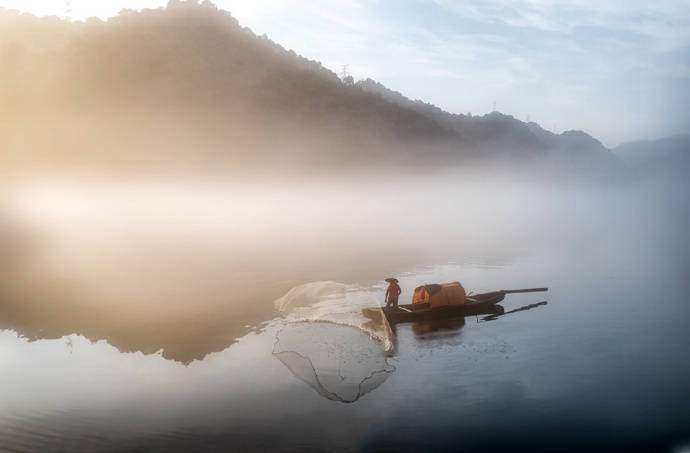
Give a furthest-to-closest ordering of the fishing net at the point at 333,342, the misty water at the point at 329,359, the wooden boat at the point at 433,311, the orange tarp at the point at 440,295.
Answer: the orange tarp at the point at 440,295
the wooden boat at the point at 433,311
the fishing net at the point at 333,342
the misty water at the point at 329,359

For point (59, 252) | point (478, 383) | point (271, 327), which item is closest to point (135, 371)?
point (271, 327)

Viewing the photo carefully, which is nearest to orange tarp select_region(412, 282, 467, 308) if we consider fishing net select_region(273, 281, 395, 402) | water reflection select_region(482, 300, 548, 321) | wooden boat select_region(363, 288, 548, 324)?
wooden boat select_region(363, 288, 548, 324)

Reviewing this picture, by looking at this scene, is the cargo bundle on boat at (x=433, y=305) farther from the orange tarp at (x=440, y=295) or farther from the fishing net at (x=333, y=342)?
the fishing net at (x=333, y=342)

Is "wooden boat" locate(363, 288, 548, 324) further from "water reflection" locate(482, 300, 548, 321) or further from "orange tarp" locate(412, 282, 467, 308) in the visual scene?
"water reflection" locate(482, 300, 548, 321)

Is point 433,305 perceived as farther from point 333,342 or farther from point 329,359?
point 329,359

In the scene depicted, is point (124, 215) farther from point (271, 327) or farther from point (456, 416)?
point (456, 416)

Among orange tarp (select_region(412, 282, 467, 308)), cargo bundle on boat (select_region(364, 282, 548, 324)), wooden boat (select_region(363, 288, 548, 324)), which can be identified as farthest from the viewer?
orange tarp (select_region(412, 282, 467, 308))

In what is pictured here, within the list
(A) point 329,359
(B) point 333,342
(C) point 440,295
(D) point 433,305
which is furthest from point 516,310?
(A) point 329,359

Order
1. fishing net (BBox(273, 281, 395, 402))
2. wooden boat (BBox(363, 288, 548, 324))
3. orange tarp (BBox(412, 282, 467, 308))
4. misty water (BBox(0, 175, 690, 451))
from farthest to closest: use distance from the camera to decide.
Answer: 1. orange tarp (BBox(412, 282, 467, 308))
2. wooden boat (BBox(363, 288, 548, 324))
3. fishing net (BBox(273, 281, 395, 402))
4. misty water (BBox(0, 175, 690, 451))

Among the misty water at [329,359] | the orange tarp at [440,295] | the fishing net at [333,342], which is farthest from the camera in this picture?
the orange tarp at [440,295]

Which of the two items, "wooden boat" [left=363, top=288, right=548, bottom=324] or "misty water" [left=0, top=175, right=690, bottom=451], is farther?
"wooden boat" [left=363, top=288, right=548, bottom=324]

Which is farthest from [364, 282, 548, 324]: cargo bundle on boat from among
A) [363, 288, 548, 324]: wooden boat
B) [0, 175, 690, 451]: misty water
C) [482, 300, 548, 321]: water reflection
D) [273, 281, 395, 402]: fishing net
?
[273, 281, 395, 402]: fishing net

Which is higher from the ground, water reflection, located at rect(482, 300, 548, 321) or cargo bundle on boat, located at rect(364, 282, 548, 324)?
cargo bundle on boat, located at rect(364, 282, 548, 324)

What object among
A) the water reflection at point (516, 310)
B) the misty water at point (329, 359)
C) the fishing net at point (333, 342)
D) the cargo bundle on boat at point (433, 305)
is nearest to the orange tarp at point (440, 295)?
the cargo bundle on boat at point (433, 305)
